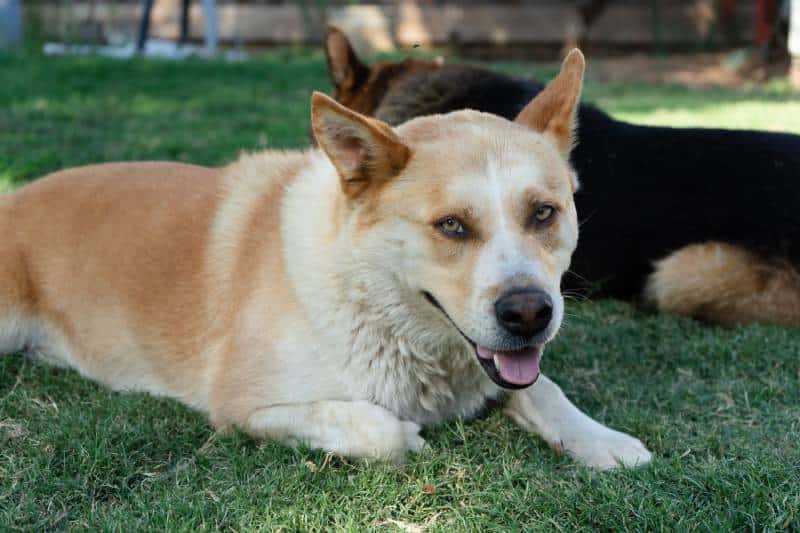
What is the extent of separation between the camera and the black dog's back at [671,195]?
12.9 ft

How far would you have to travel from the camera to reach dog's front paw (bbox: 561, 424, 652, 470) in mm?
2598

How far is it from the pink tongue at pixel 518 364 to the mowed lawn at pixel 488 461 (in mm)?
300

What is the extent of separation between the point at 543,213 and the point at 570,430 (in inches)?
28.9

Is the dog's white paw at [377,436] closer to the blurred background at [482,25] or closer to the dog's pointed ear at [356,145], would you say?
the dog's pointed ear at [356,145]

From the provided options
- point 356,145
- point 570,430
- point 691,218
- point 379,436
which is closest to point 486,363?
point 379,436

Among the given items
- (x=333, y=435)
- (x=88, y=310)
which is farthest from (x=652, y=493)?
(x=88, y=310)

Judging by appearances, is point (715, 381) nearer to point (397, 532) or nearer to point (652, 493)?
point (652, 493)

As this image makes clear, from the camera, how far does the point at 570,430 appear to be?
274 cm

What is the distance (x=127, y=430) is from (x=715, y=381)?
2.12 m

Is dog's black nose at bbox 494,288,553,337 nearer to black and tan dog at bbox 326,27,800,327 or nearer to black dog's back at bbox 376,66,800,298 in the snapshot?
black and tan dog at bbox 326,27,800,327

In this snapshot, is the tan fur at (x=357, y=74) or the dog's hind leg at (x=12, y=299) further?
the tan fur at (x=357, y=74)

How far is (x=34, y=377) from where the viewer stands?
319 centimetres

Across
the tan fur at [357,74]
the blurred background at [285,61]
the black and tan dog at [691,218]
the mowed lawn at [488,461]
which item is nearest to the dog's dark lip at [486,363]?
the mowed lawn at [488,461]

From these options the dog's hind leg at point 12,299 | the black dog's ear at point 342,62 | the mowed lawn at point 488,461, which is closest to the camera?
the mowed lawn at point 488,461
